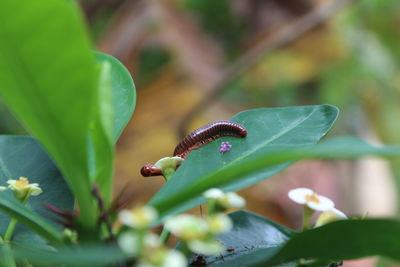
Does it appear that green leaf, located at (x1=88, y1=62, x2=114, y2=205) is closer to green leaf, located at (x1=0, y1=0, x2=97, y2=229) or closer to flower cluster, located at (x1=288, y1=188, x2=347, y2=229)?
green leaf, located at (x1=0, y1=0, x2=97, y2=229)

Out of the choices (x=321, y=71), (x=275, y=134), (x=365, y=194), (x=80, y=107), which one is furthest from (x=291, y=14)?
(x=80, y=107)

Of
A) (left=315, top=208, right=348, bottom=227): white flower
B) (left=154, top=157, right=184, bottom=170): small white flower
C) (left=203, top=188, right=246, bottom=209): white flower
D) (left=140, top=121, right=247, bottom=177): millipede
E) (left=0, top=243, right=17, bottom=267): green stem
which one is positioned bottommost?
(left=0, top=243, right=17, bottom=267): green stem

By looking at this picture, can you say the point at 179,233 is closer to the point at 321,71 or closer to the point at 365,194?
the point at 365,194

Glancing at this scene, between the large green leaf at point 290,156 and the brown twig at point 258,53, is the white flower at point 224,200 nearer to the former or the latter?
the large green leaf at point 290,156

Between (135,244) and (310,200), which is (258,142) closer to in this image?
(310,200)

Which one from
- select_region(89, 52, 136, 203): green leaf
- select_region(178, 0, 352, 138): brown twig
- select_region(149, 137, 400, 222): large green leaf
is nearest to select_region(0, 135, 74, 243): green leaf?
select_region(89, 52, 136, 203): green leaf

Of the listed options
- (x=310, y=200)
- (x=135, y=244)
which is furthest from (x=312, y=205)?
(x=135, y=244)
